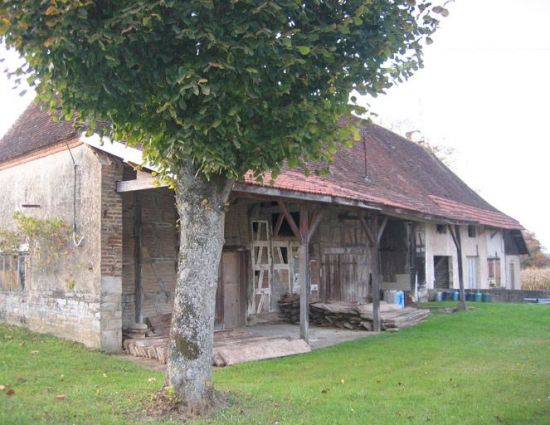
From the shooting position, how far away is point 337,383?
820cm

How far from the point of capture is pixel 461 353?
10.5 metres

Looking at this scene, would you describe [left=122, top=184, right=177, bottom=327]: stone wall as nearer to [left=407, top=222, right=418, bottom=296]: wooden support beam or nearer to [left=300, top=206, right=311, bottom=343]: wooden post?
[left=300, top=206, right=311, bottom=343]: wooden post

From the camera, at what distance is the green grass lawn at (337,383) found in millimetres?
6285

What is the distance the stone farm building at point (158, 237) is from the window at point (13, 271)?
5cm

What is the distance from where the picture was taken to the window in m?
13.4

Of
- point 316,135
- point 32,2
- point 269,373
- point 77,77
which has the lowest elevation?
point 269,373

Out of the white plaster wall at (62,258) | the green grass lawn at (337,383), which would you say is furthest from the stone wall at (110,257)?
the green grass lawn at (337,383)

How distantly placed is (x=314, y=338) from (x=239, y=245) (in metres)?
3.00

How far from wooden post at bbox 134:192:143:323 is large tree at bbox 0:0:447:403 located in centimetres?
499

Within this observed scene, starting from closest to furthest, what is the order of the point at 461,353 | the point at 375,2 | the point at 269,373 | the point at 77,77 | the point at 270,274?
the point at 77,77 < the point at 375,2 < the point at 269,373 < the point at 461,353 < the point at 270,274

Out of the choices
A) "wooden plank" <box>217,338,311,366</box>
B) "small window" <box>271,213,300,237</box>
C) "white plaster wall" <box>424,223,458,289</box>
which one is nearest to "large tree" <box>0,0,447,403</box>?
"wooden plank" <box>217,338,311,366</box>

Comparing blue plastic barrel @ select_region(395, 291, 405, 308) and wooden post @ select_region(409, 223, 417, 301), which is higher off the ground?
wooden post @ select_region(409, 223, 417, 301)

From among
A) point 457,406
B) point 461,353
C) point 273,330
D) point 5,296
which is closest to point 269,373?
point 457,406

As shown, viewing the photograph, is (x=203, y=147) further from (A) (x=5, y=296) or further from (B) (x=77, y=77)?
(A) (x=5, y=296)
